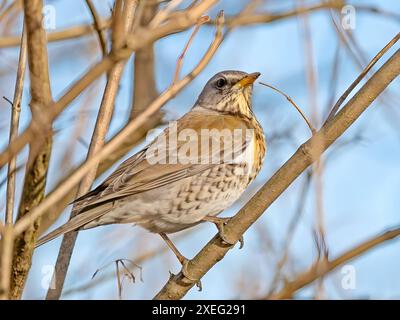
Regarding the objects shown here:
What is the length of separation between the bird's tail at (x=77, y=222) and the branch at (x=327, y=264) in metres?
1.79

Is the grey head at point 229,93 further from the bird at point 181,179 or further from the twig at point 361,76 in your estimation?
the twig at point 361,76

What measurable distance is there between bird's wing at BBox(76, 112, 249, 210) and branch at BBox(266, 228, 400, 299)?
2.07 meters

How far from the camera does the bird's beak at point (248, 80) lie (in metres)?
5.71

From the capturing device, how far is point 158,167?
519cm

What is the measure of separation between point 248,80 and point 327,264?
10.9ft

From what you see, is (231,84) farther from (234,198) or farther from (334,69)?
(334,69)

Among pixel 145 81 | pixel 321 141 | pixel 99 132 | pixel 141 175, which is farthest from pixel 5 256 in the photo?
pixel 145 81

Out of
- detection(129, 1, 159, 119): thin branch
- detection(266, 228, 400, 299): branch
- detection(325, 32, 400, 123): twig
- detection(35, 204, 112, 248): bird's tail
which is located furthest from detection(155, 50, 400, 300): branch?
detection(129, 1, 159, 119): thin branch

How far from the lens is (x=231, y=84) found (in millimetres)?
6109

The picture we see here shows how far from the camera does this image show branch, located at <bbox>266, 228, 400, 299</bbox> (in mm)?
2639
